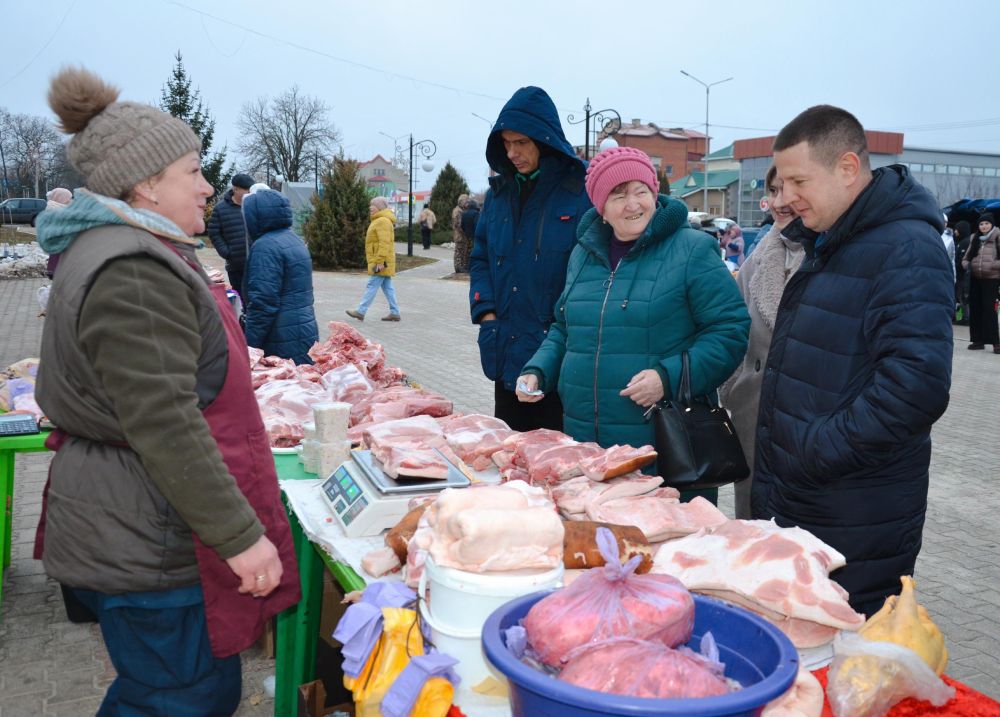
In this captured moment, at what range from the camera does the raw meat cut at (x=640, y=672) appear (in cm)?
122

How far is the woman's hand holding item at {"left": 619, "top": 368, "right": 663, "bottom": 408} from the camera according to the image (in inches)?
123

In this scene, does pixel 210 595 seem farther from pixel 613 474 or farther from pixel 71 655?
pixel 71 655

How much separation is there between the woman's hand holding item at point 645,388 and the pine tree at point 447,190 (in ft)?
127

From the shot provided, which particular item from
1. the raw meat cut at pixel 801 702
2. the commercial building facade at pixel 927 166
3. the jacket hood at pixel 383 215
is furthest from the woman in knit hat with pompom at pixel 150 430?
the commercial building facade at pixel 927 166

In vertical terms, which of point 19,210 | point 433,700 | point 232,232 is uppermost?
point 19,210

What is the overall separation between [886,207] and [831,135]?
0.26 metres

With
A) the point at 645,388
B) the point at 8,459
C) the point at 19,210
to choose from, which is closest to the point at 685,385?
the point at 645,388

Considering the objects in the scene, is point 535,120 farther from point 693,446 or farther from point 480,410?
point 480,410

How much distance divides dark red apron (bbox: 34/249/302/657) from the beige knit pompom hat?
204 mm

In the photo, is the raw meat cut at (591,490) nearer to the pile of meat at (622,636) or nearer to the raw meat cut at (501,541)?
the raw meat cut at (501,541)

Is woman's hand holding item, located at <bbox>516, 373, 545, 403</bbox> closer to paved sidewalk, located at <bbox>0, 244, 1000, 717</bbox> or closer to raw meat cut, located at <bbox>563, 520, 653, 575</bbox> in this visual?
raw meat cut, located at <bbox>563, 520, 653, 575</bbox>

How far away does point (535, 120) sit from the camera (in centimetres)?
398

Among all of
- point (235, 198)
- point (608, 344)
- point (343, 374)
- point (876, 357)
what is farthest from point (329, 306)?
point (876, 357)

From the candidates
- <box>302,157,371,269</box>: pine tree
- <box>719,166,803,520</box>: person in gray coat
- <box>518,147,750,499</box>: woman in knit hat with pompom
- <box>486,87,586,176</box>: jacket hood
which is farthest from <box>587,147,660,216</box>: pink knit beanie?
<box>302,157,371,269</box>: pine tree
